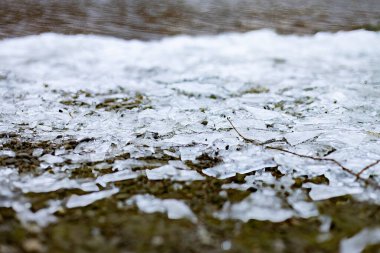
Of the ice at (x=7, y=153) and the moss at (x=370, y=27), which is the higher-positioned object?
the moss at (x=370, y=27)

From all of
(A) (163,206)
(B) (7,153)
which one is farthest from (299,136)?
(B) (7,153)

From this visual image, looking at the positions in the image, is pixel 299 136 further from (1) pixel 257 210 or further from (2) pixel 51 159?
(2) pixel 51 159

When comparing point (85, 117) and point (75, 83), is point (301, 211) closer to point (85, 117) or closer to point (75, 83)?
point (85, 117)

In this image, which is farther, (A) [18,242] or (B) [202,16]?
(B) [202,16]

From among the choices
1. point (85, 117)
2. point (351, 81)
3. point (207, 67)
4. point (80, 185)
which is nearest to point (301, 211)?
point (80, 185)

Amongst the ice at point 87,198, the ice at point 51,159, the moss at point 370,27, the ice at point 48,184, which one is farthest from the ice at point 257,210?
the moss at point 370,27

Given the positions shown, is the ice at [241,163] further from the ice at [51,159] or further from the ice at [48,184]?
the ice at [51,159]
